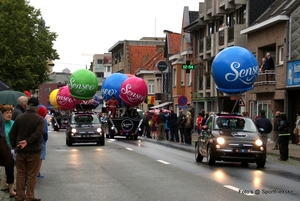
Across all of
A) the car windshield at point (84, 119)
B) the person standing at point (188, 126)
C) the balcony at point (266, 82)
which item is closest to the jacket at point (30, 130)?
the car windshield at point (84, 119)

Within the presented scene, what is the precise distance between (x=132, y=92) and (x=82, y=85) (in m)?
4.32

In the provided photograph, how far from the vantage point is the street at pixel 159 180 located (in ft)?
Answer: 40.1

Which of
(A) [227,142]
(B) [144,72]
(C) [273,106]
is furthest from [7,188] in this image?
(B) [144,72]

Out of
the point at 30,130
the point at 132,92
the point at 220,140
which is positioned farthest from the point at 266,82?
the point at 30,130

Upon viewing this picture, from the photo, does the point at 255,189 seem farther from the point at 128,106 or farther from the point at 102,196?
the point at 128,106

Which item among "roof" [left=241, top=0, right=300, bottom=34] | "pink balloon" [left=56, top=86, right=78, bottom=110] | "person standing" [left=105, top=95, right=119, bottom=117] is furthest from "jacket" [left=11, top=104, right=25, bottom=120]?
"pink balloon" [left=56, top=86, right=78, bottom=110]

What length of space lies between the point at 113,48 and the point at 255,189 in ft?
319

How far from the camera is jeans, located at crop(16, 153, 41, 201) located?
1106cm

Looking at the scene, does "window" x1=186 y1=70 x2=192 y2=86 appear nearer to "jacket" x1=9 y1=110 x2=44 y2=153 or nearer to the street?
the street

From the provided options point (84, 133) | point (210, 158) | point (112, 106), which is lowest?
point (210, 158)

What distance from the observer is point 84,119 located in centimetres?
3180

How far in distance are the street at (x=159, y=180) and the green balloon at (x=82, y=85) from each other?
2233 cm

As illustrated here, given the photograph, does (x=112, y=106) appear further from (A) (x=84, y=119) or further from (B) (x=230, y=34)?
(B) (x=230, y=34)

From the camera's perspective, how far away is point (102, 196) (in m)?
12.0
